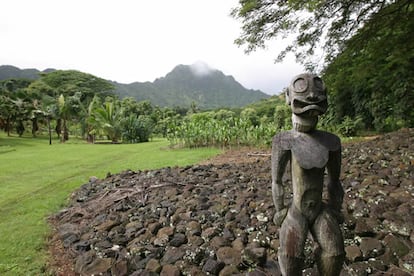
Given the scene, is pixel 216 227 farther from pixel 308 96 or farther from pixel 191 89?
pixel 191 89

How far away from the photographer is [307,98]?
1673 mm

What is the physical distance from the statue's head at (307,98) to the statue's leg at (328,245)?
0.58 m

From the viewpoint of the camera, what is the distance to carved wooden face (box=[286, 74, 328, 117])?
167 centimetres

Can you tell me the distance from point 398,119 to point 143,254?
11854 mm

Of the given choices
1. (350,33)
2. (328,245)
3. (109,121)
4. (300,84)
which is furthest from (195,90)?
(328,245)

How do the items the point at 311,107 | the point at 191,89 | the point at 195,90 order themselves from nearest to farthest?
the point at 311,107 → the point at 195,90 → the point at 191,89

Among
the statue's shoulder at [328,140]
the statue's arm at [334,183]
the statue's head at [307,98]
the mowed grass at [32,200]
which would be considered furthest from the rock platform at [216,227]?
the statue's head at [307,98]

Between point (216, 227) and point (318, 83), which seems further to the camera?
point (216, 227)

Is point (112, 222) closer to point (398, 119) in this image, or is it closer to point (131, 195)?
point (131, 195)

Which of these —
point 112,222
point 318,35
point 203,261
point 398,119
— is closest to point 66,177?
point 112,222

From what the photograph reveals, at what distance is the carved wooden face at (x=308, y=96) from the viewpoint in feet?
5.49

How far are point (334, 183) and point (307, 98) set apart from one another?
625 millimetres

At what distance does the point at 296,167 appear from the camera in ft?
5.94

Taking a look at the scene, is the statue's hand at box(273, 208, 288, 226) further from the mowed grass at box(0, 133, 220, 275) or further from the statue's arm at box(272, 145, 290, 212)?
the mowed grass at box(0, 133, 220, 275)
